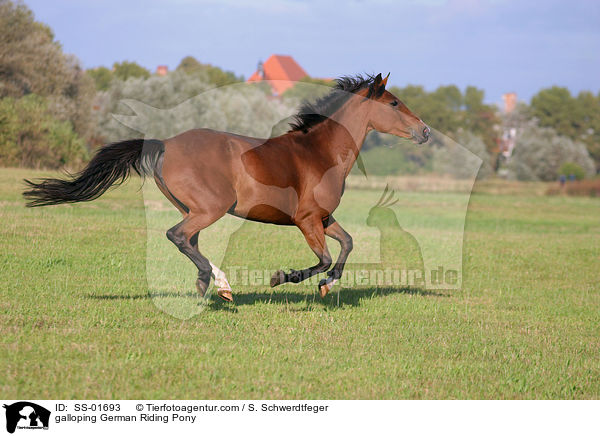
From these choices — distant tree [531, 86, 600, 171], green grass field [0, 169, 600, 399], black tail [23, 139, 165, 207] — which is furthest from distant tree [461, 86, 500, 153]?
black tail [23, 139, 165, 207]

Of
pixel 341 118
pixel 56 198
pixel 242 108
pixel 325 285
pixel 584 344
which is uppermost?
pixel 242 108

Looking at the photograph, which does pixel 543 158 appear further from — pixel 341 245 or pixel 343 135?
pixel 341 245

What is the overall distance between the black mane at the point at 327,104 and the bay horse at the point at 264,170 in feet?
0.04

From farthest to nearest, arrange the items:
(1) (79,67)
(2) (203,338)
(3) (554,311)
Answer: (1) (79,67)
(3) (554,311)
(2) (203,338)

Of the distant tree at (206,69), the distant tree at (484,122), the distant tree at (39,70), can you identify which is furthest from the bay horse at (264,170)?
the distant tree at (484,122)

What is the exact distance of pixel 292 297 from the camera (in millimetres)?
8867

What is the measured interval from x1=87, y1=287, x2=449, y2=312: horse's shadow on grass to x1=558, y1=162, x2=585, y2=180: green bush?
5908 centimetres

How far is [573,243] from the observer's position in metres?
18.5

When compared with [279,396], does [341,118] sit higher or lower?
higher

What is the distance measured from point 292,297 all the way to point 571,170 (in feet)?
203

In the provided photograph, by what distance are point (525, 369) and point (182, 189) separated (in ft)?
13.3

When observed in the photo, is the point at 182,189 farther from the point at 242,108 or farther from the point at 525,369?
the point at 242,108

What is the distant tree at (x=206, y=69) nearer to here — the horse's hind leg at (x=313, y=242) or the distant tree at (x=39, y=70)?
the distant tree at (x=39, y=70)

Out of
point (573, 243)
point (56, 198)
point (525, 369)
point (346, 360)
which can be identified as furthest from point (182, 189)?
point (573, 243)
